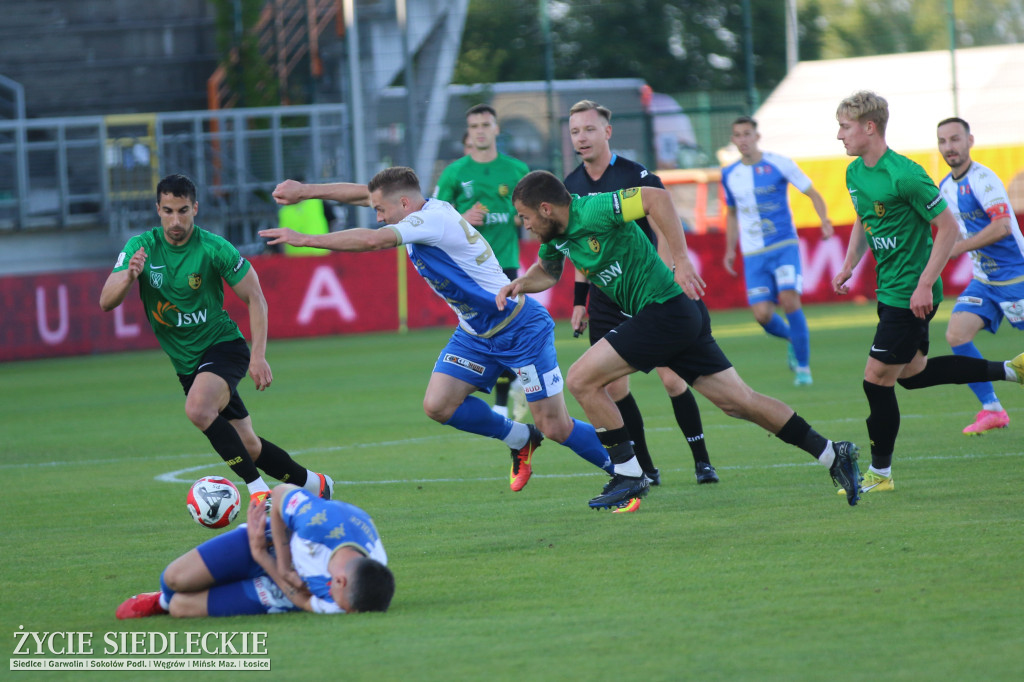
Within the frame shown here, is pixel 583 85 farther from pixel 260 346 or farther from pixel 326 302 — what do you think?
pixel 260 346

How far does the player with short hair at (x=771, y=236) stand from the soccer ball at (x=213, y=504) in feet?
23.6

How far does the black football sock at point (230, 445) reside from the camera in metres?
7.69

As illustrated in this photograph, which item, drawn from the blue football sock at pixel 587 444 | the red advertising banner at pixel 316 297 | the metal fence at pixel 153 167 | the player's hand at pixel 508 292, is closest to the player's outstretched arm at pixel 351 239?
the player's hand at pixel 508 292

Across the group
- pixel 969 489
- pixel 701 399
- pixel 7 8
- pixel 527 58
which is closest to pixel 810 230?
pixel 701 399

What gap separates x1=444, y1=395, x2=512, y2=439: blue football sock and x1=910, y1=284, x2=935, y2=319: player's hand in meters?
2.54

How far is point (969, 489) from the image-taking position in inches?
297

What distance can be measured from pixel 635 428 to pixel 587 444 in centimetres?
44

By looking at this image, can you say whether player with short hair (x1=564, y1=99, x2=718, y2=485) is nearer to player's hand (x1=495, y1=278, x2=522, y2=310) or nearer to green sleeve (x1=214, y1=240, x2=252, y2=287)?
player's hand (x1=495, y1=278, x2=522, y2=310)

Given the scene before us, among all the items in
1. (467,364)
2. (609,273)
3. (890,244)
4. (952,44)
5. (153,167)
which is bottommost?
(467,364)

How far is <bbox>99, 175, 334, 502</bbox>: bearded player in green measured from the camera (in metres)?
7.72

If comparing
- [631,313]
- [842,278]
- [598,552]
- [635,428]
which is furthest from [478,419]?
[842,278]

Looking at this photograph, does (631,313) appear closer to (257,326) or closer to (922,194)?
(922,194)

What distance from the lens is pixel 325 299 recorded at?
73.8 ft

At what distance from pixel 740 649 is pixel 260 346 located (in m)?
4.02
